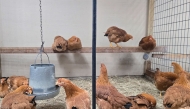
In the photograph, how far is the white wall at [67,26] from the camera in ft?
8.37

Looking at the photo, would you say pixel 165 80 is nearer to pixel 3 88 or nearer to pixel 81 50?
pixel 81 50

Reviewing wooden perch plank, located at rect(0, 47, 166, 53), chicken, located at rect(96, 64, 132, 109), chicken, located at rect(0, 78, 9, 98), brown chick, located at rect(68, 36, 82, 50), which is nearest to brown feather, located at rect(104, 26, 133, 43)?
wooden perch plank, located at rect(0, 47, 166, 53)

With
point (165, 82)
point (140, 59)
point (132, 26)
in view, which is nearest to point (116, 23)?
point (132, 26)

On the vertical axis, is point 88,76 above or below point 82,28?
below

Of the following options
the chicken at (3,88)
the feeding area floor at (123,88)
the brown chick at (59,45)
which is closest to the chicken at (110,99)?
the feeding area floor at (123,88)

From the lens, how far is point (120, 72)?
9.35ft

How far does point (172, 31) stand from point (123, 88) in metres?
1.04

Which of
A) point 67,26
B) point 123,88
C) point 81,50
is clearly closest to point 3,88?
point 81,50

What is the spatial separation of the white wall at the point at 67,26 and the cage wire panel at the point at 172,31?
28 cm

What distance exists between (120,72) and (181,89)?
1.57 meters

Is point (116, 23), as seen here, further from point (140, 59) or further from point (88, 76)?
point (88, 76)

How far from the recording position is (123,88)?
217cm

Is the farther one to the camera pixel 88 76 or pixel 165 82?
pixel 88 76

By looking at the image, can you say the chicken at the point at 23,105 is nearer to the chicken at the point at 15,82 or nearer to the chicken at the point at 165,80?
the chicken at the point at 15,82
